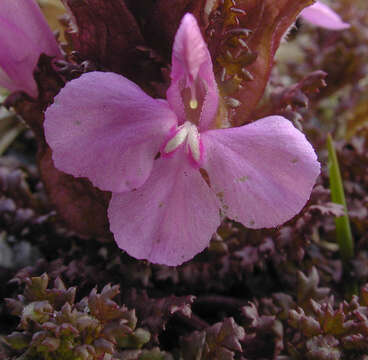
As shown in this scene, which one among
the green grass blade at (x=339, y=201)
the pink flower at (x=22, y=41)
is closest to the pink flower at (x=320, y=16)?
the green grass blade at (x=339, y=201)

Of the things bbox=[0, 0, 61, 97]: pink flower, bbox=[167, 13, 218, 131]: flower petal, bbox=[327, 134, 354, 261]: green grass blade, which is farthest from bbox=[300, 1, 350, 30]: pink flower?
bbox=[0, 0, 61, 97]: pink flower

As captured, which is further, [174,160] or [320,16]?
[320,16]

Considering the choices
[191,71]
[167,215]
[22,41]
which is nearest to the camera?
[191,71]

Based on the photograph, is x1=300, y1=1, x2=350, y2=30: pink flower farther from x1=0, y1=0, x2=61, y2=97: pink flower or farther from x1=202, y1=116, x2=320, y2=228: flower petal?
x1=0, y1=0, x2=61, y2=97: pink flower

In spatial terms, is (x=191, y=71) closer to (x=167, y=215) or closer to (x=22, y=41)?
(x=167, y=215)

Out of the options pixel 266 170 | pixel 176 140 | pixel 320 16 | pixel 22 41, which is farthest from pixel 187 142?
pixel 320 16

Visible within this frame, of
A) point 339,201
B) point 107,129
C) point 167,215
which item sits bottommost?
point 339,201

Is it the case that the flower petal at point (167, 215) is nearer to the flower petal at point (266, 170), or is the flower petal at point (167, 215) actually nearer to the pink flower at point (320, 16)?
the flower petal at point (266, 170)

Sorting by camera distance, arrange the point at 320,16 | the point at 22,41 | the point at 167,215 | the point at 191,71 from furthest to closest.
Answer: the point at 320,16, the point at 22,41, the point at 167,215, the point at 191,71
